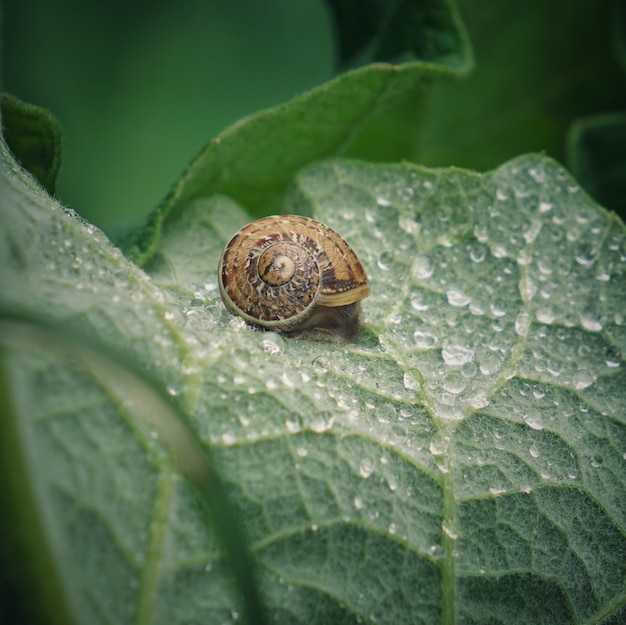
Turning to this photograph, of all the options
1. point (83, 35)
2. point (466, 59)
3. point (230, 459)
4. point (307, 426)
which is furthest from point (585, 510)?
point (83, 35)

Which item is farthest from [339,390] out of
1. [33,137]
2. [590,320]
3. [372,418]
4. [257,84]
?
[257,84]

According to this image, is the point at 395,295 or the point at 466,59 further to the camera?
the point at 466,59

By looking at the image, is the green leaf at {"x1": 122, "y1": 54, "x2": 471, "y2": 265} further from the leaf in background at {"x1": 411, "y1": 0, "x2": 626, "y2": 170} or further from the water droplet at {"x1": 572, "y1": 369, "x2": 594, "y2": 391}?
the water droplet at {"x1": 572, "y1": 369, "x2": 594, "y2": 391}

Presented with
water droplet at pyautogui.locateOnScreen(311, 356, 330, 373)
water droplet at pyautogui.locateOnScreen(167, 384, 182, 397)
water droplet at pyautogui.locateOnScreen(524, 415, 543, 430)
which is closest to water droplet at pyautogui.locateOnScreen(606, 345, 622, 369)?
water droplet at pyautogui.locateOnScreen(524, 415, 543, 430)

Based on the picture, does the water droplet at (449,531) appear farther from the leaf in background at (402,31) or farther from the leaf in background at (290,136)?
the leaf in background at (402,31)

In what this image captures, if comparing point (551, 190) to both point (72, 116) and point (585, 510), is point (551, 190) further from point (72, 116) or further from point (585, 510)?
point (72, 116)
